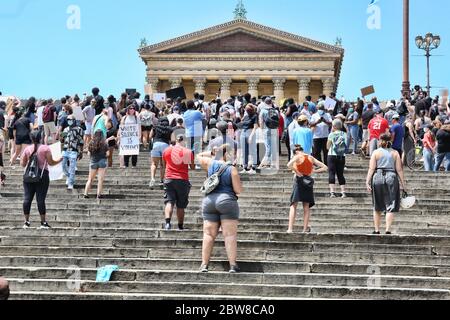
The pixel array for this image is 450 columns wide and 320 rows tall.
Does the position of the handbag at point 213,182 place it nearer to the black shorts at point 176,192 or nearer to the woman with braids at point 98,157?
the black shorts at point 176,192

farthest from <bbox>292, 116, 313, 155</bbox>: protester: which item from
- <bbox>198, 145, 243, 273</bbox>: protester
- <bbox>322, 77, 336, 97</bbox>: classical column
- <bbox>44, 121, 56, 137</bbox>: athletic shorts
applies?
<bbox>322, 77, 336, 97</bbox>: classical column

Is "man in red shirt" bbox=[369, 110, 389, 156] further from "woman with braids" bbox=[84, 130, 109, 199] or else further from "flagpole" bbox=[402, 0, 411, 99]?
"flagpole" bbox=[402, 0, 411, 99]

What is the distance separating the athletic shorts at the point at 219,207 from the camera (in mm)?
11266

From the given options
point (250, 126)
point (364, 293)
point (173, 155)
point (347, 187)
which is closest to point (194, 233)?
point (173, 155)

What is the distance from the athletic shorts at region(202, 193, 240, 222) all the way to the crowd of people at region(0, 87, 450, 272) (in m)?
0.01

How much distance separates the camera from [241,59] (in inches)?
3150

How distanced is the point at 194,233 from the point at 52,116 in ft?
37.5

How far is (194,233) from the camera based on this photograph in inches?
535

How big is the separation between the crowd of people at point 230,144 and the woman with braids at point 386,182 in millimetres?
15

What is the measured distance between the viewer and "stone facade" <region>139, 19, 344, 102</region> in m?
79.1

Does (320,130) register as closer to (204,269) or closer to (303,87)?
(204,269)

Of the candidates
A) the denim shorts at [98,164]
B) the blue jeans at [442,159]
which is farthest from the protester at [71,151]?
the blue jeans at [442,159]

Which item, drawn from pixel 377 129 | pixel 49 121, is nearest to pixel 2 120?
pixel 49 121

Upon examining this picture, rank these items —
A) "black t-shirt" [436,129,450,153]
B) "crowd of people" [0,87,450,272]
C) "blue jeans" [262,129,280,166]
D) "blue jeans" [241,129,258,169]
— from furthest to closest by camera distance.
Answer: "blue jeans" [241,129,258,169] → "blue jeans" [262,129,280,166] → "black t-shirt" [436,129,450,153] → "crowd of people" [0,87,450,272]
